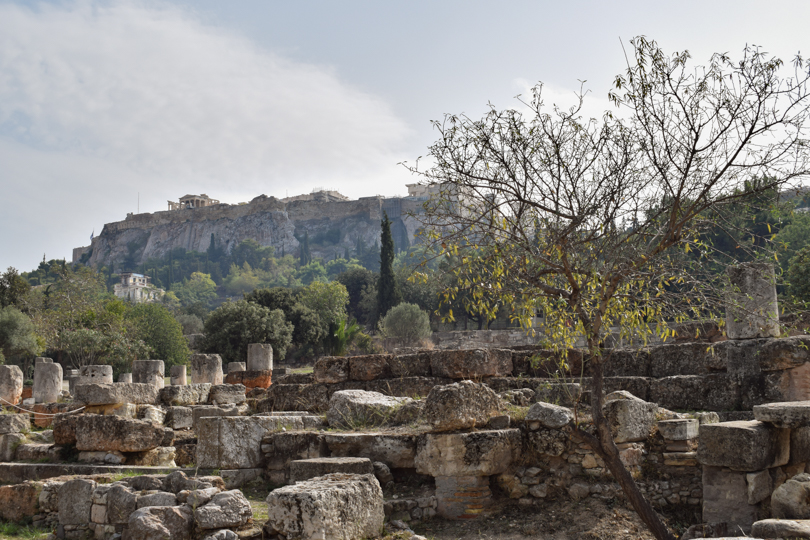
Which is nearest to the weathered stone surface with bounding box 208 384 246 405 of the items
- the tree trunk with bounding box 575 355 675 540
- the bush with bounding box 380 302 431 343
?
the tree trunk with bounding box 575 355 675 540

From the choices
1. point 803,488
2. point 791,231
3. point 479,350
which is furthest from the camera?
point 791,231

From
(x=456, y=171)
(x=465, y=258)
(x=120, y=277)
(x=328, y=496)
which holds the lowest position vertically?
(x=328, y=496)

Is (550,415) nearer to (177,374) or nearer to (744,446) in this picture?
(744,446)

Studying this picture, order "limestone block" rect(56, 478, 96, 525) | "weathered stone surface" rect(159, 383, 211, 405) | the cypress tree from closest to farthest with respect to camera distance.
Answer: "limestone block" rect(56, 478, 96, 525) < "weathered stone surface" rect(159, 383, 211, 405) < the cypress tree

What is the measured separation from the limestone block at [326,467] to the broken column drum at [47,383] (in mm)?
15356

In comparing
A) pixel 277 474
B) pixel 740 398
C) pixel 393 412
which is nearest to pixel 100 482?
pixel 277 474

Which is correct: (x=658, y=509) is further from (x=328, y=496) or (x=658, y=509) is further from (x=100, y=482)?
(x=100, y=482)

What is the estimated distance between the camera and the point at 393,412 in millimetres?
8469

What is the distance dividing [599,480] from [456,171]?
3.41 m

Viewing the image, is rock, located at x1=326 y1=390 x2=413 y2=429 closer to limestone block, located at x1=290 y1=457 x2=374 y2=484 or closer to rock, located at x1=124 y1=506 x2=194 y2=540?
limestone block, located at x1=290 y1=457 x2=374 y2=484

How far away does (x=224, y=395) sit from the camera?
47.2 feet

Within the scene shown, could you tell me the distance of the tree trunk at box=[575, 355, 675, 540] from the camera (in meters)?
5.48

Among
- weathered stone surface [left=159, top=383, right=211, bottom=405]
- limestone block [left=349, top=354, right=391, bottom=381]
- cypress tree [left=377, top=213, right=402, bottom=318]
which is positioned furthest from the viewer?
cypress tree [left=377, top=213, right=402, bottom=318]

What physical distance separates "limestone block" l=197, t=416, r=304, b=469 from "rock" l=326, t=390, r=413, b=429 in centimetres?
103
